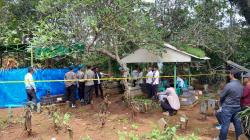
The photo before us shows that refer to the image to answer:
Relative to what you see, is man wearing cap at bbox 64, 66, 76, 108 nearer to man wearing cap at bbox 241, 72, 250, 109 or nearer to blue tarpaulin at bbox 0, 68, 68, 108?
blue tarpaulin at bbox 0, 68, 68, 108

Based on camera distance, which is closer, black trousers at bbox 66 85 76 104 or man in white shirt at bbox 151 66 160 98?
black trousers at bbox 66 85 76 104

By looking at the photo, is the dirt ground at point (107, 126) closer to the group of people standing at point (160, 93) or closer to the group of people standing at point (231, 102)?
the group of people standing at point (160, 93)

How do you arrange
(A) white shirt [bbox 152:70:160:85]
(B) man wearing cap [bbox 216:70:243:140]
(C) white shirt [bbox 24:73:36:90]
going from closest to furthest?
1. (B) man wearing cap [bbox 216:70:243:140]
2. (C) white shirt [bbox 24:73:36:90]
3. (A) white shirt [bbox 152:70:160:85]

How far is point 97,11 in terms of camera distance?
12.9 meters

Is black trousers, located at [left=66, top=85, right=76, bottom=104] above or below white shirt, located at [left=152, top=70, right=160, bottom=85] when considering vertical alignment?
below

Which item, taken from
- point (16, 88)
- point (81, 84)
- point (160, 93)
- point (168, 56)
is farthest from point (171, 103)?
point (16, 88)

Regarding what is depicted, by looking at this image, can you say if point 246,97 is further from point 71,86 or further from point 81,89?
point 81,89

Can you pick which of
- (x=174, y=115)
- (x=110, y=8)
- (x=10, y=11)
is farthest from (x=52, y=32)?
(x=10, y=11)

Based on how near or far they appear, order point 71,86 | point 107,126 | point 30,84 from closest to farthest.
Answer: point 107,126 → point 30,84 → point 71,86

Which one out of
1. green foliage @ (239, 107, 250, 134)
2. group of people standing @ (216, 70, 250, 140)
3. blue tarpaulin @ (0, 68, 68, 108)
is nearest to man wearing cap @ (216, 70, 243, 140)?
group of people standing @ (216, 70, 250, 140)

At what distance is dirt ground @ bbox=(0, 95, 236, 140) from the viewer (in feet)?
29.1

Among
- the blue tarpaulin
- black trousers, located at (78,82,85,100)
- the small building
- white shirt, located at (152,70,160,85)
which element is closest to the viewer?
the blue tarpaulin

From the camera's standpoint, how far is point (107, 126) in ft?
33.0

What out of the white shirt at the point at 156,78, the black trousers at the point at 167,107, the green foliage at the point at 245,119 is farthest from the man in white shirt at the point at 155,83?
the green foliage at the point at 245,119
